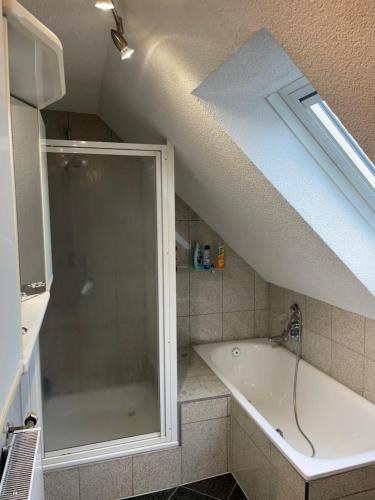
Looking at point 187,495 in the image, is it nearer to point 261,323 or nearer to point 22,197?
point 261,323

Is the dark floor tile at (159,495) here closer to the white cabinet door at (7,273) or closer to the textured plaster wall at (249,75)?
the textured plaster wall at (249,75)

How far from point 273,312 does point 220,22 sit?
8.01 ft

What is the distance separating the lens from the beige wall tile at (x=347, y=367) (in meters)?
2.05

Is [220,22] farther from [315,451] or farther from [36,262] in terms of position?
[315,451]

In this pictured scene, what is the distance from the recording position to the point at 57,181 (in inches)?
77.0

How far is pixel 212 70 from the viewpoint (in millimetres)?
1155

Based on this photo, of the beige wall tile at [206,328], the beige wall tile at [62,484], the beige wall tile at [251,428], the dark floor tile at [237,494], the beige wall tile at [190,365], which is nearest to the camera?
the beige wall tile at [251,428]

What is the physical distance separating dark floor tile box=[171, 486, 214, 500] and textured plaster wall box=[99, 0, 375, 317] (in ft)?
4.52

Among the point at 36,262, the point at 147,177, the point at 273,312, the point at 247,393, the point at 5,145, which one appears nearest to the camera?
the point at 5,145

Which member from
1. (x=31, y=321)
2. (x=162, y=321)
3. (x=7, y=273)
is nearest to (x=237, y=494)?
(x=162, y=321)

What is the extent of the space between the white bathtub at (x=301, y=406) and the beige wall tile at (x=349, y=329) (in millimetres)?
283

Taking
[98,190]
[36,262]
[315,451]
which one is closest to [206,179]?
[98,190]

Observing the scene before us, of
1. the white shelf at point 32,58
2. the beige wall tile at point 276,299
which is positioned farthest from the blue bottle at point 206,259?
the white shelf at point 32,58

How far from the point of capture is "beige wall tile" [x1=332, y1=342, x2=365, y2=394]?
2055 mm
